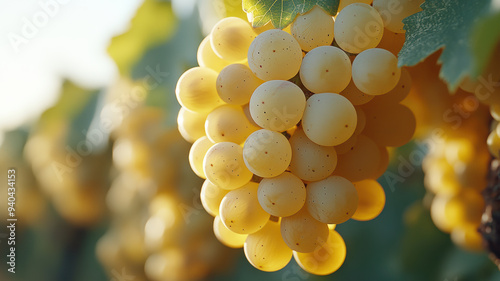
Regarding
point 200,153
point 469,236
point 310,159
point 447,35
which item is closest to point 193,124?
point 200,153

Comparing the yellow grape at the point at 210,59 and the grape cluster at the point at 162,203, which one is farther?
the grape cluster at the point at 162,203

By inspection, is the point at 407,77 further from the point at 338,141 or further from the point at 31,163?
the point at 31,163

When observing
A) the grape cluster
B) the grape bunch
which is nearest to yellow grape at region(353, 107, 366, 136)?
the grape bunch

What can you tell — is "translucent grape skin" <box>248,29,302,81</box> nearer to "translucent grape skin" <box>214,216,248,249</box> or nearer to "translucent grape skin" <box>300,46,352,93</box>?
"translucent grape skin" <box>300,46,352,93</box>

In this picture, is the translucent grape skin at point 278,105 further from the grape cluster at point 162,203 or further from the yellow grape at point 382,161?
the grape cluster at point 162,203

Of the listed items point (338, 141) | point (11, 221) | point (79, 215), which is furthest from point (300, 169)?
point (11, 221)

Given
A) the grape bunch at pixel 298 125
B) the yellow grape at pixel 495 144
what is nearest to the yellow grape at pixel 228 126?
the grape bunch at pixel 298 125
